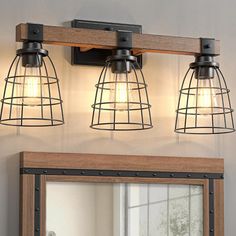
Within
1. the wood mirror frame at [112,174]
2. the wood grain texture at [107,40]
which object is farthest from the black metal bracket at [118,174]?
the wood grain texture at [107,40]

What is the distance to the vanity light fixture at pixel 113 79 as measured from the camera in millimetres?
1407

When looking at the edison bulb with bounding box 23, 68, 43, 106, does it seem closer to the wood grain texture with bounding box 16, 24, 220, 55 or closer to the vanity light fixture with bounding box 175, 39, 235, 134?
the wood grain texture with bounding box 16, 24, 220, 55

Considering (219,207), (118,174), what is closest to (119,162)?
(118,174)

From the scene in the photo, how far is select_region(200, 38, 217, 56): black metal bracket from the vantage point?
1.51m

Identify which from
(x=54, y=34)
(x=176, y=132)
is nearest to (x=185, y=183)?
(x=176, y=132)

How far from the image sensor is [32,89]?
1402 mm

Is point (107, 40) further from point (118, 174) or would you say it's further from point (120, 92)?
point (118, 174)

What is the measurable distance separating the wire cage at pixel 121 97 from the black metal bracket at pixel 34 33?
0.14 m

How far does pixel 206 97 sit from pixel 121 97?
0.59 ft

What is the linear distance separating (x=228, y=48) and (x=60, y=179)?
499mm

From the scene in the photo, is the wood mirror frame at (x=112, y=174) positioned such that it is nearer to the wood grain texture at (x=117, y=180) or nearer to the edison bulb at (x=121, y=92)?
the wood grain texture at (x=117, y=180)

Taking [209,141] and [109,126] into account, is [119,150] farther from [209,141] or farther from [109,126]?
[209,141]

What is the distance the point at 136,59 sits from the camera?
1.48 meters

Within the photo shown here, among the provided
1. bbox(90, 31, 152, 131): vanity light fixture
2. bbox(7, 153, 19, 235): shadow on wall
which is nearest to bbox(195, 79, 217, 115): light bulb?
bbox(90, 31, 152, 131): vanity light fixture
